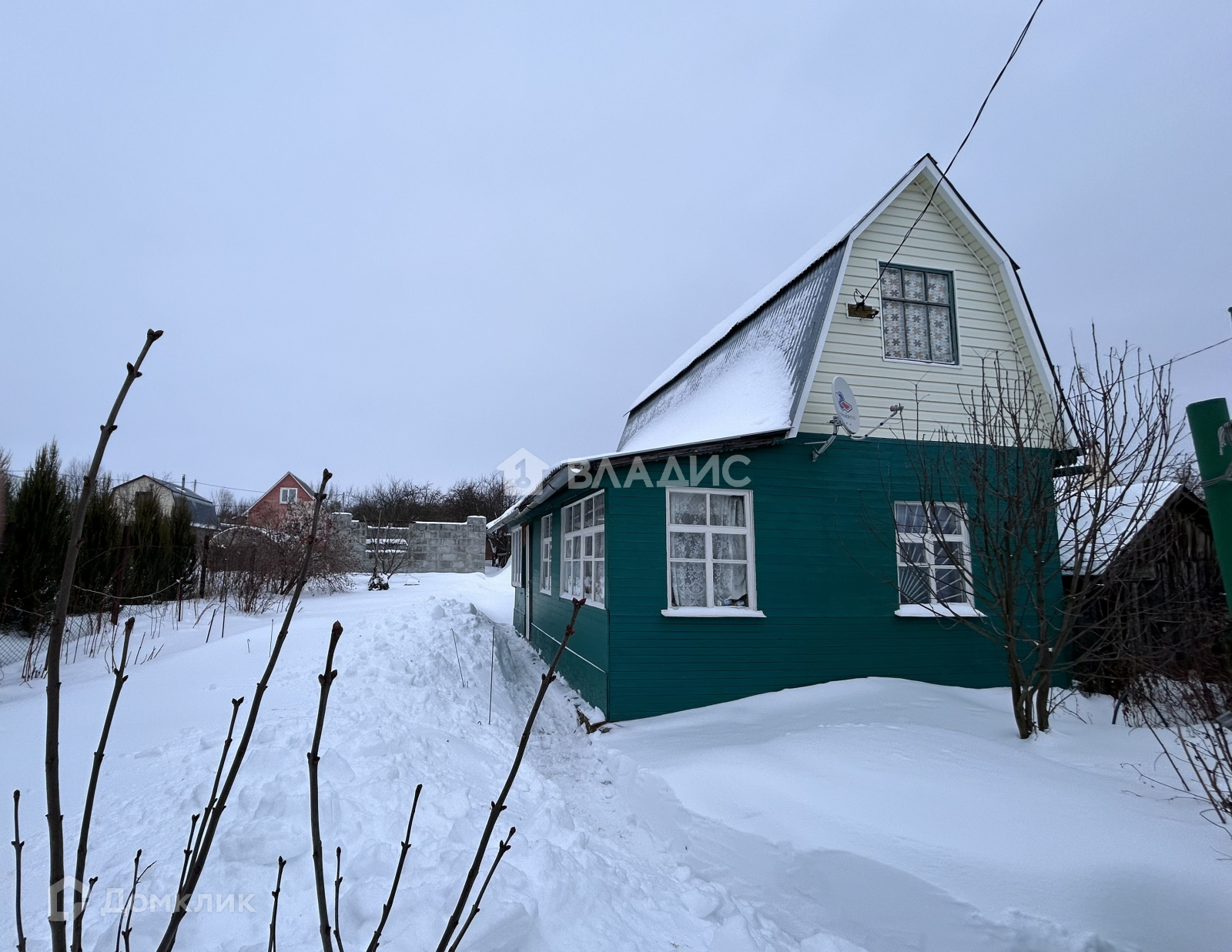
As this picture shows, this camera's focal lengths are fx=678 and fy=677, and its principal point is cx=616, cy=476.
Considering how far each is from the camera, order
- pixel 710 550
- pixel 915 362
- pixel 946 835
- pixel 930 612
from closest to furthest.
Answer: pixel 946 835 → pixel 710 550 → pixel 930 612 → pixel 915 362

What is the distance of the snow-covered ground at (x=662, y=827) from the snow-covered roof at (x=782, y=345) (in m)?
3.54

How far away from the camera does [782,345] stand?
9.31 meters

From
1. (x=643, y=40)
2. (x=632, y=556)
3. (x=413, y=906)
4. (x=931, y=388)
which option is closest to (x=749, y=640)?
(x=632, y=556)

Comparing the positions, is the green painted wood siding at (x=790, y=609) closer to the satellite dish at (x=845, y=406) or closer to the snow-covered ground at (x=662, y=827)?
the satellite dish at (x=845, y=406)

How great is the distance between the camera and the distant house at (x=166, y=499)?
14336 mm

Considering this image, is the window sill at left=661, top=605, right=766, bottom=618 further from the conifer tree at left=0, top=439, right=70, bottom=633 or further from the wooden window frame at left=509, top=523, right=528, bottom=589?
the conifer tree at left=0, top=439, right=70, bottom=633

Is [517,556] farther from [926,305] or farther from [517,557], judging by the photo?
[926,305]

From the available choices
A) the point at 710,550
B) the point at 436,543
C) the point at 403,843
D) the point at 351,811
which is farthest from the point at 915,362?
the point at 436,543

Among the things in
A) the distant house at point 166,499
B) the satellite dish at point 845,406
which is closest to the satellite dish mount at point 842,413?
the satellite dish at point 845,406

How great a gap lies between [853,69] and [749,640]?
6810 mm

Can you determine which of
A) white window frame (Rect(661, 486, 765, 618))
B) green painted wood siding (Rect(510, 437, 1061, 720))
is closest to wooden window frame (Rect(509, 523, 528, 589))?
green painted wood siding (Rect(510, 437, 1061, 720))

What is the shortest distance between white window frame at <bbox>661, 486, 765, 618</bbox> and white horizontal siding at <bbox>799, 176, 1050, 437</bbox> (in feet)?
4.60

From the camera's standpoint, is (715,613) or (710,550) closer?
(715,613)

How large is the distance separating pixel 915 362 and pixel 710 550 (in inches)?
156
